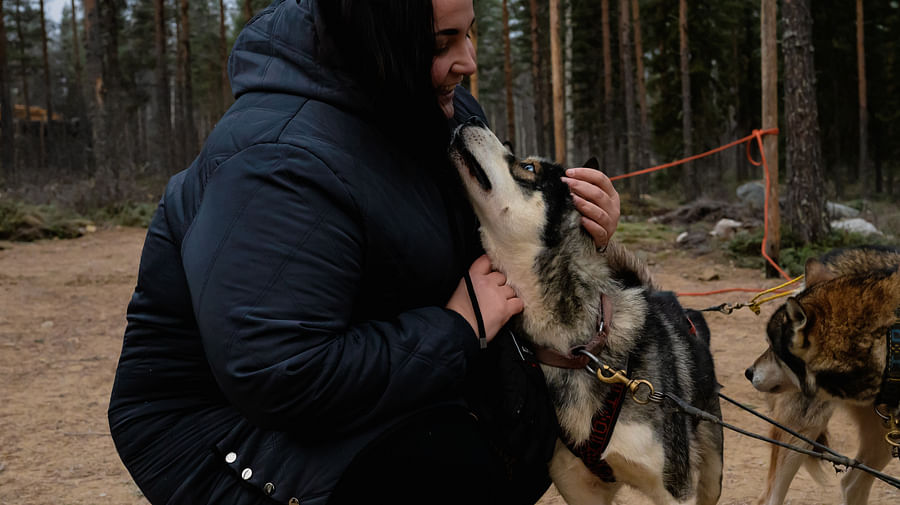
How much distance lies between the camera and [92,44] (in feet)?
52.3

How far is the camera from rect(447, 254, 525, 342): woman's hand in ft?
6.43

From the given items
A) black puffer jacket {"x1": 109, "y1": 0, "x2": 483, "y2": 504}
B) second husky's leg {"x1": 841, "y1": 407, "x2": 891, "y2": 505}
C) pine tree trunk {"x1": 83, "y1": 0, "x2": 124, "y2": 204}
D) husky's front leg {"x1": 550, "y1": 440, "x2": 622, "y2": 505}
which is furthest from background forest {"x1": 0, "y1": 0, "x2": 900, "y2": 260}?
black puffer jacket {"x1": 109, "y1": 0, "x2": 483, "y2": 504}

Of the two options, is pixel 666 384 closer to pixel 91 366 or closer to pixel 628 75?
pixel 91 366

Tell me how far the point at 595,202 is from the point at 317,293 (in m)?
1.08

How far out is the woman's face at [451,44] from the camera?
1754 millimetres

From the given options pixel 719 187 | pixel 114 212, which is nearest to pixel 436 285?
pixel 114 212

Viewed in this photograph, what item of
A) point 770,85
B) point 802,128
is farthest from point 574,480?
point 802,128

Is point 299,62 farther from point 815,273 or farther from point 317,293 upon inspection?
point 815,273

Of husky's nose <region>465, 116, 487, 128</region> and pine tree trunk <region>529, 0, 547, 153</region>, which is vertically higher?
pine tree trunk <region>529, 0, 547, 153</region>

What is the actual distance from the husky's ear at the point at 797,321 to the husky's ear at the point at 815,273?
382 mm

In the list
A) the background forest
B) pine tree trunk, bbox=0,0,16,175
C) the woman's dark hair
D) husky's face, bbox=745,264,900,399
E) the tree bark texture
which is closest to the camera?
the woman's dark hair

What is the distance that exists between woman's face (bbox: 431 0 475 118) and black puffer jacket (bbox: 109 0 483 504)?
0.73ft

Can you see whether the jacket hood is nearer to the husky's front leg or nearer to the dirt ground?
the husky's front leg

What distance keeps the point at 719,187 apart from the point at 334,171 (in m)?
26.6
